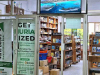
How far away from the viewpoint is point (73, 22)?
17.5 ft

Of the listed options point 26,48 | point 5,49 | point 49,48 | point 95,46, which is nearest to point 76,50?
point 49,48

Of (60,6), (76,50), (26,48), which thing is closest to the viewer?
(60,6)

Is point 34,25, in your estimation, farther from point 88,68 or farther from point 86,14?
point 88,68

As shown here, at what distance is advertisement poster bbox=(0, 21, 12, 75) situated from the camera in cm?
556

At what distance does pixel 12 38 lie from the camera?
560cm

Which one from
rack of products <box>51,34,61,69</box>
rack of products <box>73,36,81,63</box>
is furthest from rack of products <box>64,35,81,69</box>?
rack of products <box>51,34,61,69</box>

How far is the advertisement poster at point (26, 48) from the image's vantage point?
5.43 meters

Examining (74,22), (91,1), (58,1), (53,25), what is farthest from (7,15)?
(53,25)

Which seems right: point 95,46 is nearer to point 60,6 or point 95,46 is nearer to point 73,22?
point 73,22

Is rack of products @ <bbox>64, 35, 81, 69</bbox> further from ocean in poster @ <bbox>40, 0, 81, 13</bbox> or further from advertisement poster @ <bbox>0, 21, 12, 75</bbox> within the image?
advertisement poster @ <bbox>0, 21, 12, 75</bbox>

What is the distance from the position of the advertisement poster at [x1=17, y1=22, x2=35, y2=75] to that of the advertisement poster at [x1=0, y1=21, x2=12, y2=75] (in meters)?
0.32

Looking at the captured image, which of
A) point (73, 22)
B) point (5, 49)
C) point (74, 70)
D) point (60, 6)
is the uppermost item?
point (60, 6)

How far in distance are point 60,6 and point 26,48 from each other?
1.61 meters

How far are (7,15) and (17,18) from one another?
35 cm
